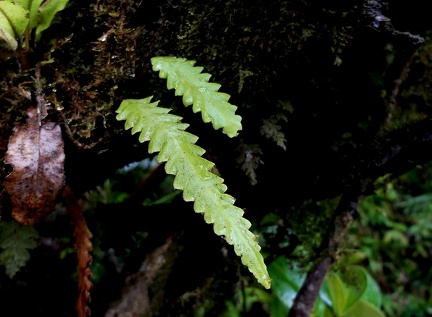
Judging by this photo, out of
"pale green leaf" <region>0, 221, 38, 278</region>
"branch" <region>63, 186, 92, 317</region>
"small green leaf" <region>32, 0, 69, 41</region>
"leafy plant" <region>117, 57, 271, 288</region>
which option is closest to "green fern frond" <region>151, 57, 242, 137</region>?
"leafy plant" <region>117, 57, 271, 288</region>

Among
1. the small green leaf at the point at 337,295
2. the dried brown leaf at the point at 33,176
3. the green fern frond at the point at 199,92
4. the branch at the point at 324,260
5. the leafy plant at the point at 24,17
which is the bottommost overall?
the small green leaf at the point at 337,295

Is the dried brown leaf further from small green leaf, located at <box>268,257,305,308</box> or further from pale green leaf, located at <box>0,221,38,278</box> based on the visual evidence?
small green leaf, located at <box>268,257,305,308</box>

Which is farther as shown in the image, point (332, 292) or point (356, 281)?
point (332, 292)

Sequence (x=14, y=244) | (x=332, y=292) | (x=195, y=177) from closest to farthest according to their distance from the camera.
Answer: (x=195, y=177) → (x=14, y=244) → (x=332, y=292)

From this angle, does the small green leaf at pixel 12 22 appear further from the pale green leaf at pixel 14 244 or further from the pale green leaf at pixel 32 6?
the pale green leaf at pixel 14 244

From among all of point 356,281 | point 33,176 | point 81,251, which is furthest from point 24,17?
point 356,281

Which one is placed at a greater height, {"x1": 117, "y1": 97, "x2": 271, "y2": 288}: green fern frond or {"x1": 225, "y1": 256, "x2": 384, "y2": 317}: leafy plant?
{"x1": 117, "y1": 97, "x2": 271, "y2": 288}: green fern frond

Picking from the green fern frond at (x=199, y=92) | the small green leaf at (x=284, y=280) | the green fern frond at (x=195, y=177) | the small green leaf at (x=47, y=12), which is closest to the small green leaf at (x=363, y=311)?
the small green leaf at (x=284, y=280)

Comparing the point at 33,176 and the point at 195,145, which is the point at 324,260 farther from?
the point at 33,176
